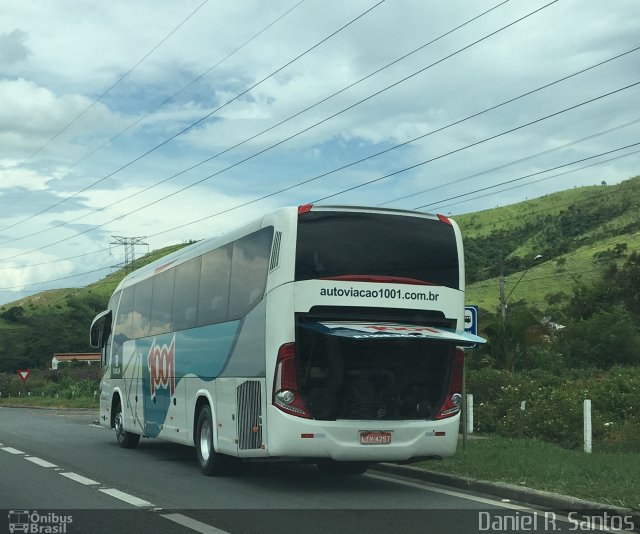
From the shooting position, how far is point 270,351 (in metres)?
11.9

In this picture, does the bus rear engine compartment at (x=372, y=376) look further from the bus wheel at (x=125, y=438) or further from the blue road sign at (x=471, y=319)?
the bus wheel at (x=125, y=438)

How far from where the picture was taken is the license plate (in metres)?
→ 11.9

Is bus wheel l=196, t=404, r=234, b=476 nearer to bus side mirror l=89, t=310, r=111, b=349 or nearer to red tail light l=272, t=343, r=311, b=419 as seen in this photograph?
red tail light l=272, t=343, r=311, b=419

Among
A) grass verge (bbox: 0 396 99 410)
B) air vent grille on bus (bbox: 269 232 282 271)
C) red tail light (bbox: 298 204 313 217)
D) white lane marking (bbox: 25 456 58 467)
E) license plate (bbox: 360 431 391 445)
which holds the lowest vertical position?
grass verge (bbox: 0 396 99 410)

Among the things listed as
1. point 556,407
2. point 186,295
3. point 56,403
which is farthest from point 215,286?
point 56,403

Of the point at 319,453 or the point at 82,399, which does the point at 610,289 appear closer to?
the point at 82,399

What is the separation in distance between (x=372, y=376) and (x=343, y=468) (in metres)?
2.52

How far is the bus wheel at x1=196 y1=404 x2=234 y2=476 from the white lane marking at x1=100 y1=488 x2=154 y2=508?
2190 mm

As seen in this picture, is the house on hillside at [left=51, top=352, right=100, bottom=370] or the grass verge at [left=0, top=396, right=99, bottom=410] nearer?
the grass verge at [left=0, top=396, right=99, bottom=410]

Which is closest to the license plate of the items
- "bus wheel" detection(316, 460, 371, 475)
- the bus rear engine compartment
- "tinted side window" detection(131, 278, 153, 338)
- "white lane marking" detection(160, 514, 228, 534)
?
the bus rear engine compartment

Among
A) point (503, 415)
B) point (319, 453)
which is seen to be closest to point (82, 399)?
point (503, 415)

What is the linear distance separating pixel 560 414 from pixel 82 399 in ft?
110

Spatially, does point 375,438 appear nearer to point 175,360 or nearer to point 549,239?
point 175,360

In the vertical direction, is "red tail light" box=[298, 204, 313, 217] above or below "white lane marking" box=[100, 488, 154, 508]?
above
